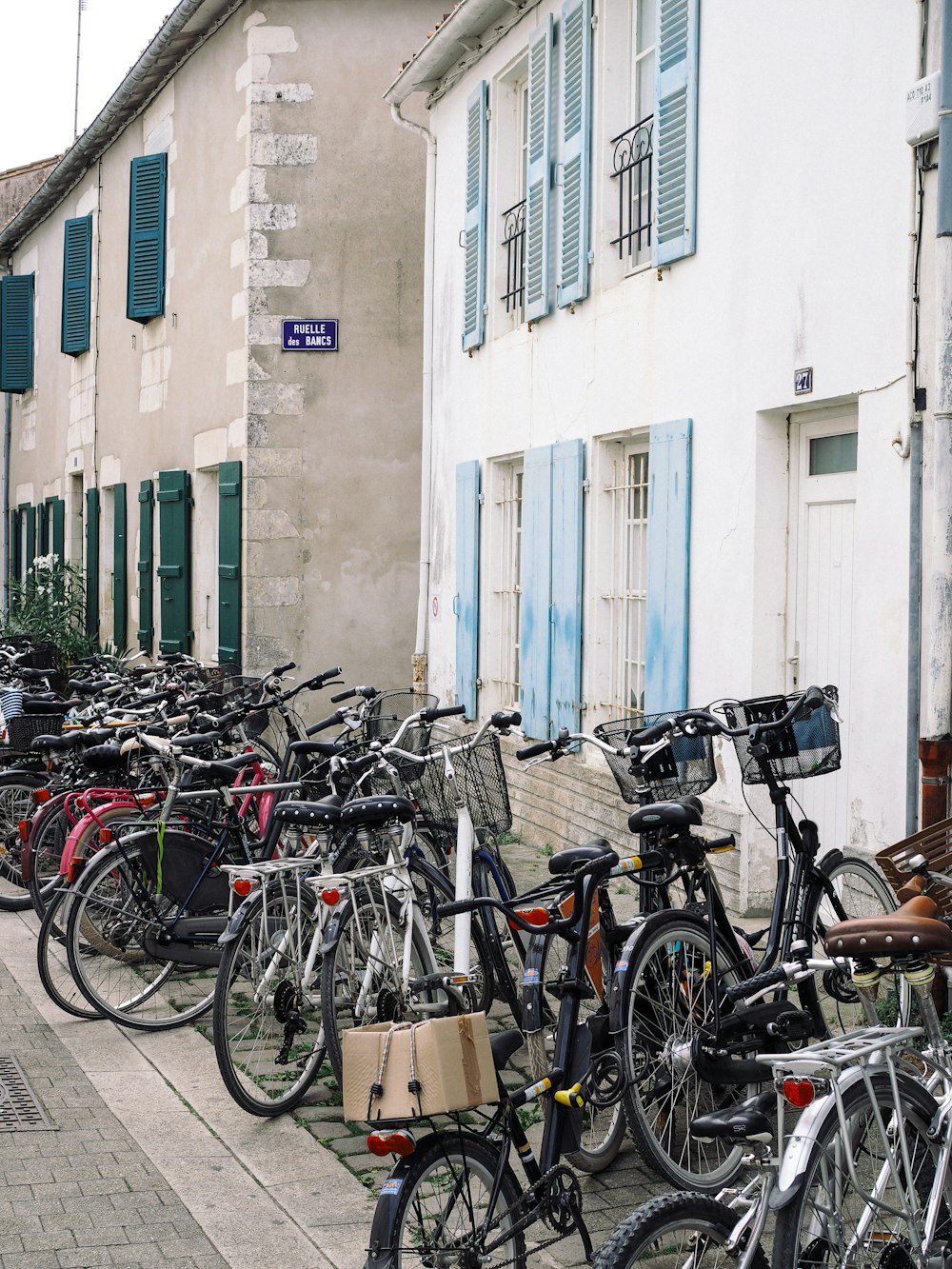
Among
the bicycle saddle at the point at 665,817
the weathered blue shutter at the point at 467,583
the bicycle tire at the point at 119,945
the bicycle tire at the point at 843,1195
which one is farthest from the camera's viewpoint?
the weathered blue shutter at the point at 467,583

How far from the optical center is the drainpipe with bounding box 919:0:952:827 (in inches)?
224

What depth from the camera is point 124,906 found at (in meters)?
6.25

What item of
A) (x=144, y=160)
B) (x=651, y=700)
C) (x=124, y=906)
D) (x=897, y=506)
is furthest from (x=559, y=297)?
(x=144, y=160)

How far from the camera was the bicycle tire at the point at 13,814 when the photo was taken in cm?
891

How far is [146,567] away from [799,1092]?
14716mm

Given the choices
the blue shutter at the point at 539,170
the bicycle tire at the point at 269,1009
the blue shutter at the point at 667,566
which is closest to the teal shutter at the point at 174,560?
the blue shutter at the point at 539,170

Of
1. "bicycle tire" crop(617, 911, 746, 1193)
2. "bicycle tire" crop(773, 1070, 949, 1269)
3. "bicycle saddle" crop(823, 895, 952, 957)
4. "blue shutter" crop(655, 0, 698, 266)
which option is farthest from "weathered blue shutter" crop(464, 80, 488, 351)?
"bicycle tire" crop(773, 1070, 949, 1269)

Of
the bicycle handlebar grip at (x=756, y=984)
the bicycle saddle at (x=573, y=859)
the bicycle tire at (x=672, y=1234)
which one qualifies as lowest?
the bicycle tire at (x=672, y=1234)

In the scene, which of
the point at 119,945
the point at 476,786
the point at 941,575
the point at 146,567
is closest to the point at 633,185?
the point at 941,575

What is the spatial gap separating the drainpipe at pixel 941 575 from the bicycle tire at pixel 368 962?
1959 millimetres

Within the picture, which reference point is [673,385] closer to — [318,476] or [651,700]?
[651,700]

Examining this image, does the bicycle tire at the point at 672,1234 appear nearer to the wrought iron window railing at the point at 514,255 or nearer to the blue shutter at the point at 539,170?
the blue shutter at the point at 539,170

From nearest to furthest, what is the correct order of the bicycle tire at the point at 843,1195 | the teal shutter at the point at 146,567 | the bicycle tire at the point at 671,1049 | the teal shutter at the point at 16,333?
the bicycle tire at the point at 843,1195
the bicycle tire at the point at 671,1049
the teal shutter at the point at 146,567
the teal shutter at the point at 16,333

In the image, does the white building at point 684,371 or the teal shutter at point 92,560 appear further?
the teal shutter at point 92,560
